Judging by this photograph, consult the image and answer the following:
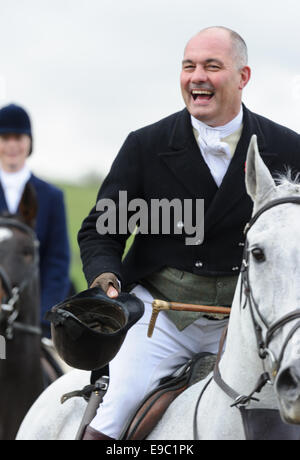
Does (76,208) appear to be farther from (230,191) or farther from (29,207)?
(230,191)

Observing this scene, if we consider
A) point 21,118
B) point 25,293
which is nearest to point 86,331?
point 25,293

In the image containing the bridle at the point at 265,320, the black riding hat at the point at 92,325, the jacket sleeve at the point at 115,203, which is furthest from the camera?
the jacket sleeve at the point at 115,203

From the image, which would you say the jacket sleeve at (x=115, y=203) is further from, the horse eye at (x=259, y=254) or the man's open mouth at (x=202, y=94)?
the horse eye at (x=259, y=254)

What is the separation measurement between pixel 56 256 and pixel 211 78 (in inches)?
197

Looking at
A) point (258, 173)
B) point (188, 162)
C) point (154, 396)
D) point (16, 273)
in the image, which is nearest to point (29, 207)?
point (16, 273)

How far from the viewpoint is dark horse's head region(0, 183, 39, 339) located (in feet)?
27.4

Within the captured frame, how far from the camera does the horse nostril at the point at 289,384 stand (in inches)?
159

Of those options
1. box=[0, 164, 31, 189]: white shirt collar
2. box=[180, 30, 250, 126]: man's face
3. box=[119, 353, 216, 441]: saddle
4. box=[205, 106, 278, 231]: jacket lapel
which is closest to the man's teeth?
box=[180, 30, 250, 126]: man's face

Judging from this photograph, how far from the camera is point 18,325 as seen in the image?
844 centimetres

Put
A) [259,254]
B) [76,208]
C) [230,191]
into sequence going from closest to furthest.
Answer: [259,254]
[230,191]
[76,208]

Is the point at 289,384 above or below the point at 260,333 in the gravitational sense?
below

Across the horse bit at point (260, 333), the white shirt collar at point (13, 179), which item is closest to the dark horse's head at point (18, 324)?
the white shirt collar at point (13, 179)

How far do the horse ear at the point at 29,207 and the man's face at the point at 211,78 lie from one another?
370 centimetres

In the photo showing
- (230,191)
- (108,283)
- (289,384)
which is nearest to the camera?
(289,384)
